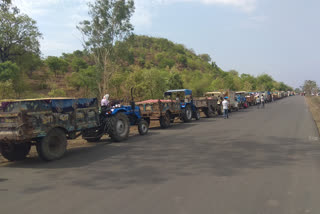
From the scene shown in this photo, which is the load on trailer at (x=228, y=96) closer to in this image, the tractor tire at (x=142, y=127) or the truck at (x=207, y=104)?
the truck at (x=207, y=104)

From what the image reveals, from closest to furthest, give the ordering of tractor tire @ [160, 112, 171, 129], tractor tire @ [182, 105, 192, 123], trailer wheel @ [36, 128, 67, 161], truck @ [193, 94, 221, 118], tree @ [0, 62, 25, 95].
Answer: trailer wheel @ [36, 128, 67, 161] < tractor tire @ [160, 112, 171, 129] < tractor tire @ [182, 105, 192, 123] < truck @ [193, 94, 221, 118] < tree @ [0, 62, 25, 95]

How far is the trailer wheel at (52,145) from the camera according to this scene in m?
7.26

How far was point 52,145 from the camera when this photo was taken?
7.71 metres

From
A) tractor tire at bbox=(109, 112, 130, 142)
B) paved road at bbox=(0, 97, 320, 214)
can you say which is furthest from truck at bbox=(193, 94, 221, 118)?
paved road at bbox=(0, 97, 320, 214)

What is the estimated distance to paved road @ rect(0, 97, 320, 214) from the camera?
13.9 feet

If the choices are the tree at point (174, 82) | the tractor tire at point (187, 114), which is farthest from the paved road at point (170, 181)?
the tree at point (174, 82)

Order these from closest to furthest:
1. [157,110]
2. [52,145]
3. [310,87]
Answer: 1. [52,145]
2. [157,110]
3. [310,87]

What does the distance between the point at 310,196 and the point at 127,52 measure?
26896mm

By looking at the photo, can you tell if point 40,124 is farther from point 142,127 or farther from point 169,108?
point 169,108

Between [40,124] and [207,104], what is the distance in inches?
621

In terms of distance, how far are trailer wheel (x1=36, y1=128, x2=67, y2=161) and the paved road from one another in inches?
10.7

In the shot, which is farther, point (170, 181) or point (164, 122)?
point (164, 122)

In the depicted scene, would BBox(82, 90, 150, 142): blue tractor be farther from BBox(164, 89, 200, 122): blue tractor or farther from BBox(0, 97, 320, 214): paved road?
BBox(164, 89, 200, 122): blue tractor

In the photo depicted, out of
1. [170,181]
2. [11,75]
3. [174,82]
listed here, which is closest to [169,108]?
[170,181]
